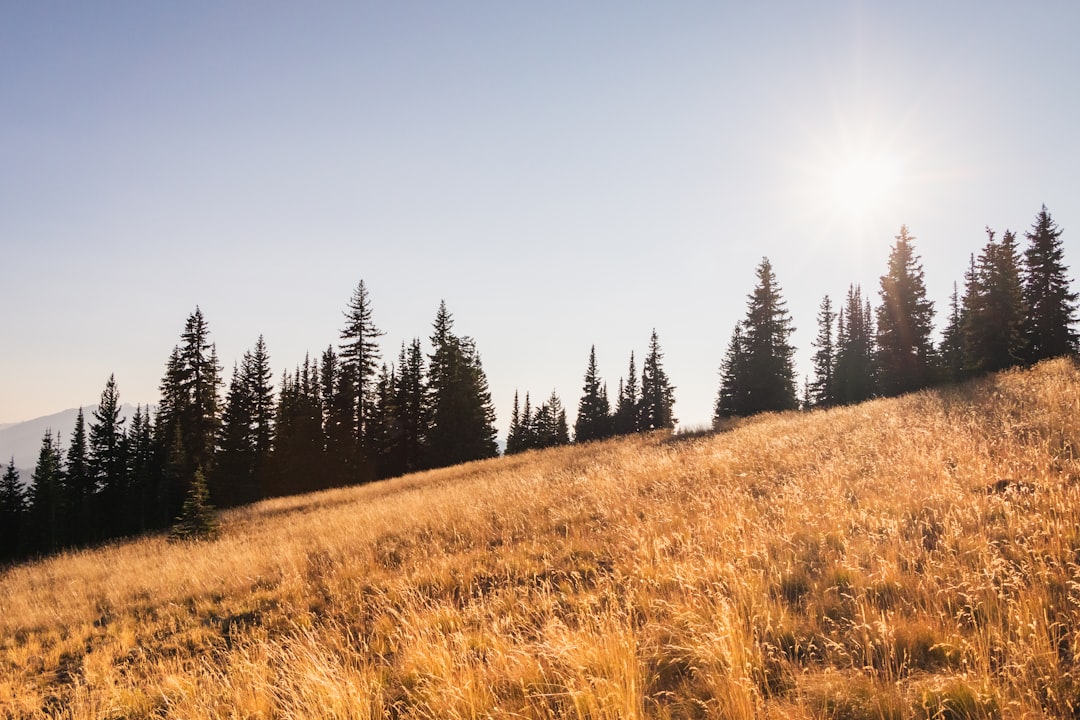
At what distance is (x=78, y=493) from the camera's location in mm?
46812

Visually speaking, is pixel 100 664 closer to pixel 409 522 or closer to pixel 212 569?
pixel 212 569

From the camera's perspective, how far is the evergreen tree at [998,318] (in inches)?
1079

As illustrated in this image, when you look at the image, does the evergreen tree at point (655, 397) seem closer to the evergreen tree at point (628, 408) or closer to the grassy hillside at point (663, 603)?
the evergreen tree at point (628, 408)

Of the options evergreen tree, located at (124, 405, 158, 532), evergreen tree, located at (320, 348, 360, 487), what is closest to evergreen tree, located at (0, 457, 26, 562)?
evergreen tree, located at (124, 405, 158, 532)

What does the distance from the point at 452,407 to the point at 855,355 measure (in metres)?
41.1

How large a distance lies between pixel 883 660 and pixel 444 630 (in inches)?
148

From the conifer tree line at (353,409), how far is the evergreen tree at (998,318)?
44cm

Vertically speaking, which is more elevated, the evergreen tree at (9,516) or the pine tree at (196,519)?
the pine tree at (196,519)

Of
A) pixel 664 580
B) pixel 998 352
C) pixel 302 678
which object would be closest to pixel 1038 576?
pixel 664 580

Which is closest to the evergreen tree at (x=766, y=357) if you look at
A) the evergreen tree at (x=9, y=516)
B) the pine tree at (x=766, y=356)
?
the pine tree at (x=766, y=356)

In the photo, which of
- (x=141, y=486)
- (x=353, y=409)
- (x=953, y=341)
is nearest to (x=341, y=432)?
(x=353, y=409)

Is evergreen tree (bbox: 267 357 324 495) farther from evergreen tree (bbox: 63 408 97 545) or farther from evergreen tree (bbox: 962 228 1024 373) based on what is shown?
evergreen tree (bbox: 962 228 1024 373)

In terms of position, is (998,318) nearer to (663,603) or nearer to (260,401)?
(663,603)

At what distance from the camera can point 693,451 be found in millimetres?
12734
